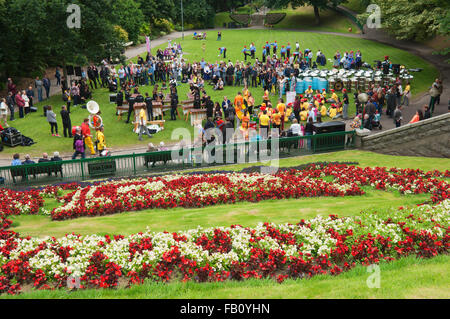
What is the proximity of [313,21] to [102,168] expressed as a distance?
5667cm

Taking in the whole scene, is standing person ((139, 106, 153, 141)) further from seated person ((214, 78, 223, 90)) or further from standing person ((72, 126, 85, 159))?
seated person ((214, 78, 223, 90))

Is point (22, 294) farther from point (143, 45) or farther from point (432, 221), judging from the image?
point (143, 45)

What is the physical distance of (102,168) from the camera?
18953 millimetres

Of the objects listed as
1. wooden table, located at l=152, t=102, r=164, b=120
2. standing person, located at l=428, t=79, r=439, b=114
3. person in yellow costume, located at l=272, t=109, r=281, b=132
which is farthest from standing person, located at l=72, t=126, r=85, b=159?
standing person, located at l=428, t=79, r=439, b=114

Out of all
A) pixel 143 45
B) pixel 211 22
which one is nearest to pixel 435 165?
pixel 143 45

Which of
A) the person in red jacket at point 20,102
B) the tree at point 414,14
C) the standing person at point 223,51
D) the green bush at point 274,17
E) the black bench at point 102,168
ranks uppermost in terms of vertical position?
the green bush at point 274,17

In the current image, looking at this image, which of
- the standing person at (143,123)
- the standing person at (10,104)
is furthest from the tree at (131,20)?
the standing person at (143,123)

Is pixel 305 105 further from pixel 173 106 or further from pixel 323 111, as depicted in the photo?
pixel 173 106

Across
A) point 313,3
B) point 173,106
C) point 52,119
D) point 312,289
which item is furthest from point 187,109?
point 313,3

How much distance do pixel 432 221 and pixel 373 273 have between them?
318 cm

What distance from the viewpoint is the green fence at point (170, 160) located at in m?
18.1

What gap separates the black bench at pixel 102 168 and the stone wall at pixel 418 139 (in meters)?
12.8

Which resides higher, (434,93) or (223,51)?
(223,51)

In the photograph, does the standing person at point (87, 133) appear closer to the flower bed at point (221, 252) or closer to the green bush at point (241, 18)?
the flower bed at point (221, 252)
